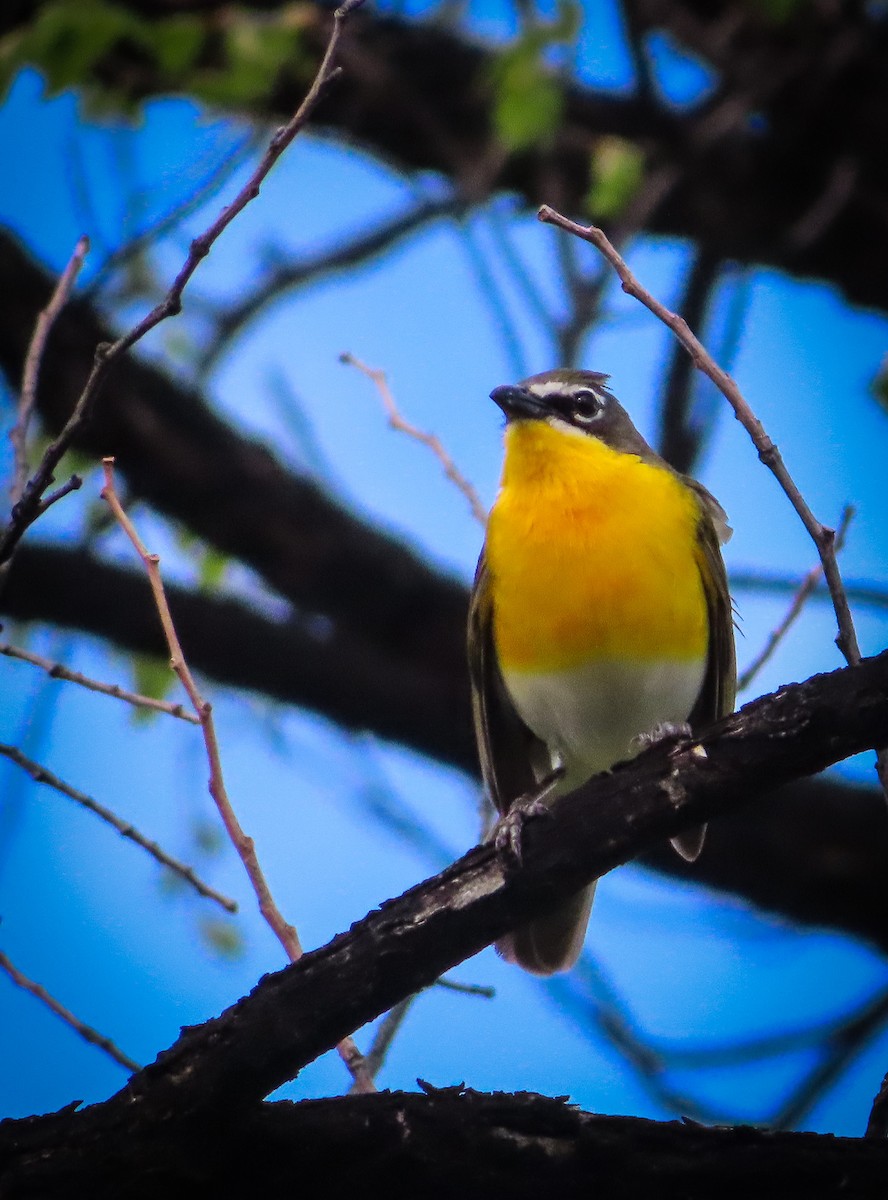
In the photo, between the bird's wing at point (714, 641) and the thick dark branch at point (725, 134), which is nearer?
the bird's wing at point (714, 641)

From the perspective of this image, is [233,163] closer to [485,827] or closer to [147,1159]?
[485,827]

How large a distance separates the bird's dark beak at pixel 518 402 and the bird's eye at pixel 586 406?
0.13m

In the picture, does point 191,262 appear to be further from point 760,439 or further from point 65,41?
point 65,41

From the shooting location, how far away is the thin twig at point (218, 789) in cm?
332

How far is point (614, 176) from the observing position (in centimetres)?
698

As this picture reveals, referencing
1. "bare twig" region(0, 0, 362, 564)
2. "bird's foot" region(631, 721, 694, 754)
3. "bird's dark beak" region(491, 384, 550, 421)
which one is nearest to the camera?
"bare twig" region(0, 0, 362, 564)

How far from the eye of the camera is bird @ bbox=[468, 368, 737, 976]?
467 centimetres

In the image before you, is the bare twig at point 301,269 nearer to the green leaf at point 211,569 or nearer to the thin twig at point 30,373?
the green leaf at point 211,569

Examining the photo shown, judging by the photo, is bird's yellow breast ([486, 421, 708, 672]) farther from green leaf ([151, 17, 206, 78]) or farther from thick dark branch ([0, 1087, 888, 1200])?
green leaf ([151, 17, 206, 78])

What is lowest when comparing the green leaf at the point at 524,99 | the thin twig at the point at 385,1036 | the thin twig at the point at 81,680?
the thin twig at the point at 385,1036

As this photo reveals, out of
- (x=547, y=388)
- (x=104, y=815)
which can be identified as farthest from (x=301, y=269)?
(x=104, y=815)

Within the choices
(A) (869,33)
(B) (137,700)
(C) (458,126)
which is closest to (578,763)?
(B) (137,700)

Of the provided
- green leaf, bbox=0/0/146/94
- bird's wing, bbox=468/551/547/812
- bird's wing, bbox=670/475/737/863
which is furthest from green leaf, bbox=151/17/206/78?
bird's wing, bbox=670/475/737/863

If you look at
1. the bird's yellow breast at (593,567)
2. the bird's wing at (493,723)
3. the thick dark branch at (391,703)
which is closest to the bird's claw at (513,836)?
the bird's yellow breast at (593,567)
